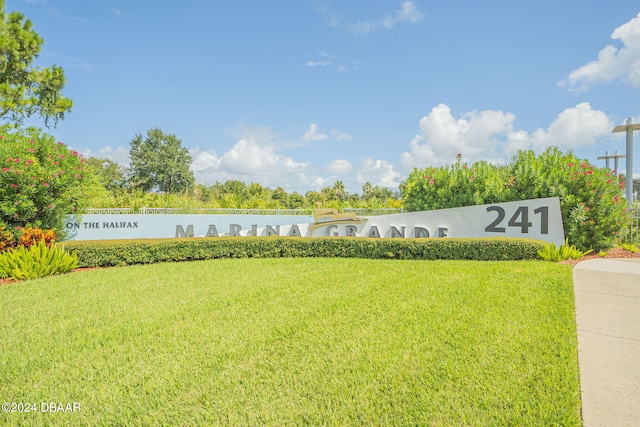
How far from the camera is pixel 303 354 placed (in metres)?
2.94

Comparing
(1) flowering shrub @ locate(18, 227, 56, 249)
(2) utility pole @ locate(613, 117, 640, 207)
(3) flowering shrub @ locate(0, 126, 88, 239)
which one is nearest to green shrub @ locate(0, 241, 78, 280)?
(1) flowering shrub @ locate(18, 227, 56, 249)

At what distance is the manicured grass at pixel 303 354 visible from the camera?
221cm

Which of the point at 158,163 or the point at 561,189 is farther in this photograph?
the point at 158,163

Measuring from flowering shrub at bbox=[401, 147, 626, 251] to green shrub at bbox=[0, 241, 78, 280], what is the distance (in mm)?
10517

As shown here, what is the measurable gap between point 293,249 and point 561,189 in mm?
6995

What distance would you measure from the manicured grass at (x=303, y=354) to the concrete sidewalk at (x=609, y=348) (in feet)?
0.35

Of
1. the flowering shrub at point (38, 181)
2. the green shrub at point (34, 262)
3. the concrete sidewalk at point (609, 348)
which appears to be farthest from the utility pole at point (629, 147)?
the flowering shrub at point (38, 181)

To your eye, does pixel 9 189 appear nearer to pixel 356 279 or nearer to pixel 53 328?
pixel 53 328

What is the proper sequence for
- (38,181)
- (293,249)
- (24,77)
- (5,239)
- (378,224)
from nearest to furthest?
(5,239) < (38,181) < (293,249) < (378,224) < (24,77)

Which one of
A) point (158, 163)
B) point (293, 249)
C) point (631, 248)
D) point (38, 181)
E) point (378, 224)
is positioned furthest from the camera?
point (158, 163)

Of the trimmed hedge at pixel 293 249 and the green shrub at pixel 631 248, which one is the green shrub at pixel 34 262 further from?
the green shrub at pixel 631 248

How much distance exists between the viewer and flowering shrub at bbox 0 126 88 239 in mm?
8219

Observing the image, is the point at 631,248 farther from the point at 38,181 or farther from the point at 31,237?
the point at 38,181

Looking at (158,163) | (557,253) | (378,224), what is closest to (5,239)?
(378,224)
